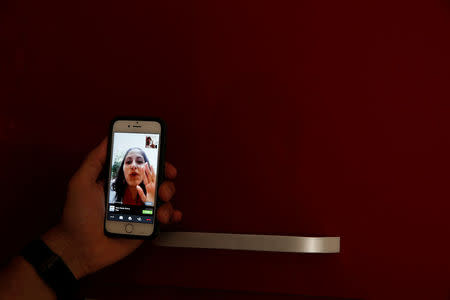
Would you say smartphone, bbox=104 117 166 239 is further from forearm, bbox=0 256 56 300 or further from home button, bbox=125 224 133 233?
forearm, bbox=0 256 56 300

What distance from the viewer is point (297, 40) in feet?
1.63

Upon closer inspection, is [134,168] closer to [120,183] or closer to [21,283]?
[120,183]

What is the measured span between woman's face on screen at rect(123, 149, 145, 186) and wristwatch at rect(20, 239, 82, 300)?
0.17 meters

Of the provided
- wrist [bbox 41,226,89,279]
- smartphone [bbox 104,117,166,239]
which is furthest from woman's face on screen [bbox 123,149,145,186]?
wrist [bbox 41,226,89,279]

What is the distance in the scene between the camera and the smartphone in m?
0.48

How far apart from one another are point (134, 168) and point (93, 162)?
7 cm

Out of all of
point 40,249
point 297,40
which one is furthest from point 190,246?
point 297,40

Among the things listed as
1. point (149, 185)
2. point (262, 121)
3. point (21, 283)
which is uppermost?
point (262, 121)

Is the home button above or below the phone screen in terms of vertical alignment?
below

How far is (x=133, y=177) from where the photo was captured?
49 cm

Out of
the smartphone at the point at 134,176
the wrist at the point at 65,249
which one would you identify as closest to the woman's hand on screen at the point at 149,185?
the smartphone at the point at 134,176

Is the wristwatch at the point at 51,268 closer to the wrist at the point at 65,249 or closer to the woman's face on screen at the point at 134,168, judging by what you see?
the wrist at the point at 65,249

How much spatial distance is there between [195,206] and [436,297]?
1.28 ft

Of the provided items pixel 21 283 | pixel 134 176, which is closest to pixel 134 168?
pixel 134 176
